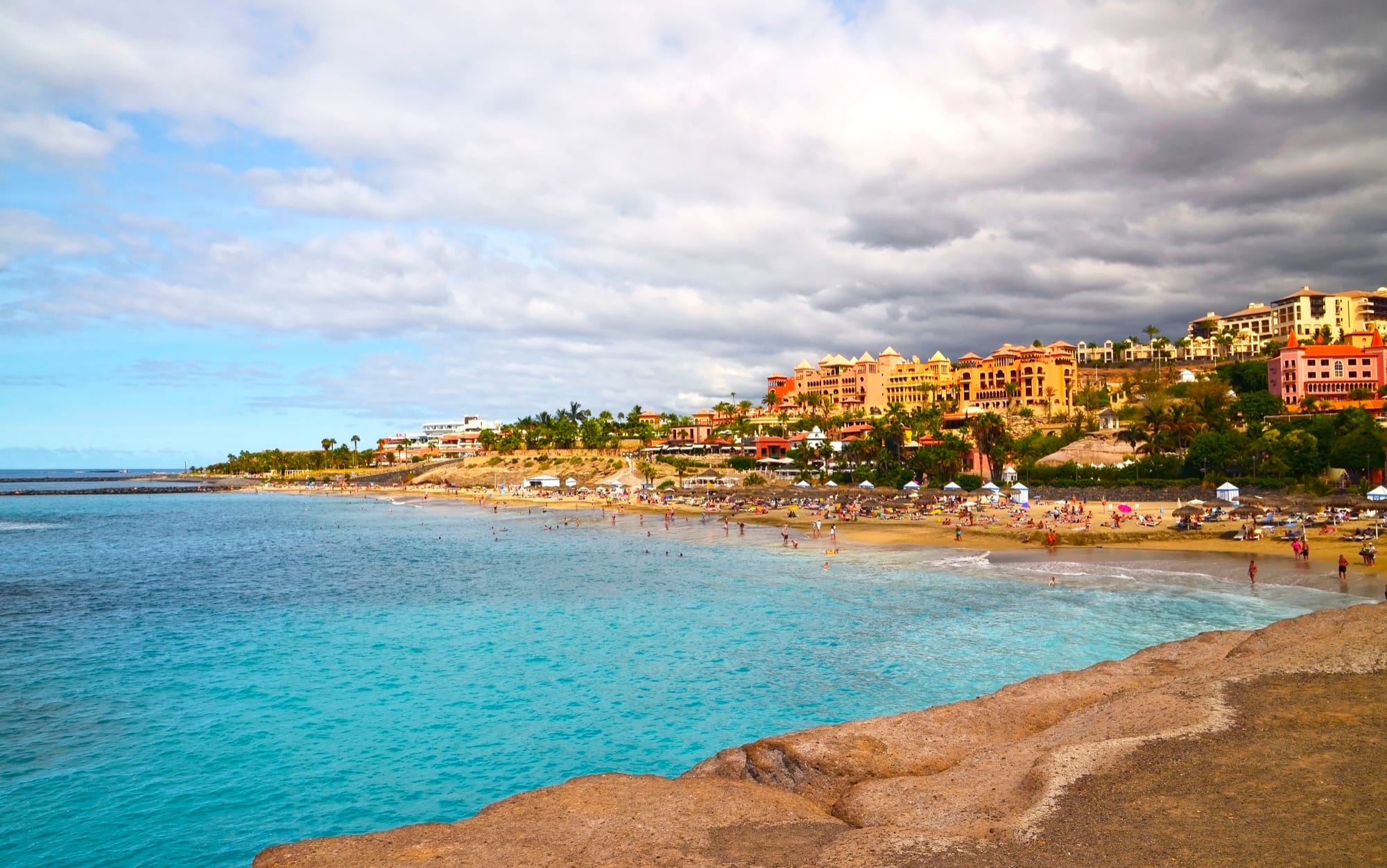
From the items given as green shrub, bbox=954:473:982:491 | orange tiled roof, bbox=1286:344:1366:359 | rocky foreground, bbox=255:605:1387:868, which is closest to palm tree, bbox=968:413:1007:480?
green shrub, bbox=954:473:982:491

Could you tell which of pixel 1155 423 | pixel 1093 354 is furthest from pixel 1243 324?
pixel 1155 423

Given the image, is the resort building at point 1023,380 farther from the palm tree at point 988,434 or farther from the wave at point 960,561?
the wave at point 960,561

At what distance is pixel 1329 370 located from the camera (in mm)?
99125

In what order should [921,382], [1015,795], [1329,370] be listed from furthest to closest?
[921,382]
[1329,370]
[1015,795]

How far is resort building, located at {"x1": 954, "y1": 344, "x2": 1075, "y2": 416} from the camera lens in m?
125

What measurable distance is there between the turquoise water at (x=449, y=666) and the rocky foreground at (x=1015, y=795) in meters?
4.46

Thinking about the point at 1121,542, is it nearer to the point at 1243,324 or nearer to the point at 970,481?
the point at 970,481

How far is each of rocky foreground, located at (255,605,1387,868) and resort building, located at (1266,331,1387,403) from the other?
342 feet

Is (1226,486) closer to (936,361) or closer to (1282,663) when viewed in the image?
(1282,663)

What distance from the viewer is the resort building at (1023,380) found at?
4914 inches

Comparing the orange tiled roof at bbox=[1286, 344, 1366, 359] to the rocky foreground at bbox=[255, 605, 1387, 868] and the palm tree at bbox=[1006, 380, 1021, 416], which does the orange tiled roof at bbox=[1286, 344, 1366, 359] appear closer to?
the palm tree at bbox=[1006, 380, 1021, 416]

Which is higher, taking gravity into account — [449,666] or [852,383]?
[852,383]

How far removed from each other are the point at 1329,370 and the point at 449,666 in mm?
115667

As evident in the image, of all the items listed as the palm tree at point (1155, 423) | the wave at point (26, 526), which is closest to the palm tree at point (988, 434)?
the palm tree at point (1155, 423)
